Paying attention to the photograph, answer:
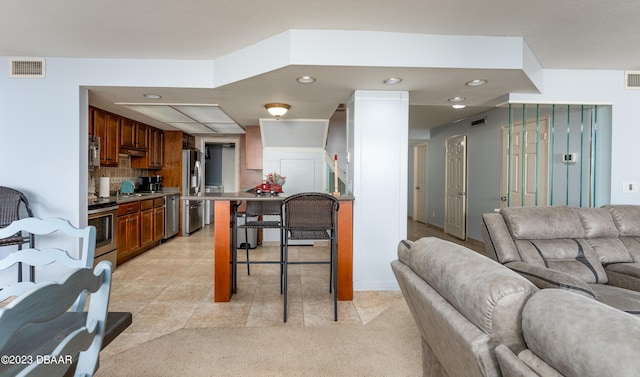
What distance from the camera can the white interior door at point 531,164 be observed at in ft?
12.8

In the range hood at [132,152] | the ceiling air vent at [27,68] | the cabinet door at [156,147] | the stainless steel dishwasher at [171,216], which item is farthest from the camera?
the cabinet door at [156,147]

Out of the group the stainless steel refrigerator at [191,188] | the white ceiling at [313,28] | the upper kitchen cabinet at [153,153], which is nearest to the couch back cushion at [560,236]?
the white ceiling at [313,28]

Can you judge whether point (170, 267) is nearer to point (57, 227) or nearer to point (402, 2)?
point (57, 227)

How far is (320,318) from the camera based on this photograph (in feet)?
8.84

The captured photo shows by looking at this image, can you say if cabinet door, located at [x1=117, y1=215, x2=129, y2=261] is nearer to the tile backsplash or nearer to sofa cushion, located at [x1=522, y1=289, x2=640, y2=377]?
the tile backsplash

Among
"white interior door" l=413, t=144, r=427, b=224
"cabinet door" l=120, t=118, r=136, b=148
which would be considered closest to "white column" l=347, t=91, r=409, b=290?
"cabinet door" l=120, t=118, r=136, b=148

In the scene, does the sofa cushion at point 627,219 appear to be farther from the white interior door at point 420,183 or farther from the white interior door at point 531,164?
the white interior door at point 420,183

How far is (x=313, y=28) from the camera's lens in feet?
8.45

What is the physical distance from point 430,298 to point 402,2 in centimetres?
192

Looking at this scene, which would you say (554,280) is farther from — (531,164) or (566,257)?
(531,164)

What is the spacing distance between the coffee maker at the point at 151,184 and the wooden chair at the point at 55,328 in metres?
5.26

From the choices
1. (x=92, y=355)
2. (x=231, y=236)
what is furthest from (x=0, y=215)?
(x=92, y=355)

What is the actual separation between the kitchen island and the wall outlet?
3008mm

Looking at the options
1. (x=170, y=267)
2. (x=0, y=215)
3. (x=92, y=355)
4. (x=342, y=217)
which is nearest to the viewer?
(x=92, y=355)
